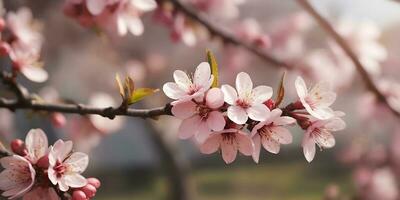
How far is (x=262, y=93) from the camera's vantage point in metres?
0.74

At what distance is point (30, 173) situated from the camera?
77 cm

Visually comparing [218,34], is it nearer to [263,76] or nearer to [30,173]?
[30,173]

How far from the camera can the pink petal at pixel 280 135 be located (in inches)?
29.3

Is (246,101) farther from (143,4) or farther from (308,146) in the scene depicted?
(143,4)

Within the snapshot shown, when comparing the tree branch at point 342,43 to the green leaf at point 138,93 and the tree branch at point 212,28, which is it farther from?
the green leaf at point 138,93

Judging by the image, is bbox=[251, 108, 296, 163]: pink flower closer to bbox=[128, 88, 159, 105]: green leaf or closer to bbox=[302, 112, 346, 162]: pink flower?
bbox=[302, 112, 346, 162]: pink flower

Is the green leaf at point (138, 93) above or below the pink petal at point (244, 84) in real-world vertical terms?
below

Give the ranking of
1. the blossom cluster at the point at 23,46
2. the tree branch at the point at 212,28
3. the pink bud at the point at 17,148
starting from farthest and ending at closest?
the tree branch at the point at 212,28, the blossom cluster at the point at 23,46, the pink bud at the point at 17,148

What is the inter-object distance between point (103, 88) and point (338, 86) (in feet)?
14.5

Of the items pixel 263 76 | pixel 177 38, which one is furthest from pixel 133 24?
pixel 263 76

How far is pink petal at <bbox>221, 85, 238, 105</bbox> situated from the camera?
72 cm

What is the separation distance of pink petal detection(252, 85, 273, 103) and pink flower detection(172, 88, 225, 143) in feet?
0.14

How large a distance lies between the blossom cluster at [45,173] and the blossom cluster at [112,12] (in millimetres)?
342

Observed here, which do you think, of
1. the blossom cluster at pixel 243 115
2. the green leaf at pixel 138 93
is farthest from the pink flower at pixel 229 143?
the green leaf at pixel 138 93
